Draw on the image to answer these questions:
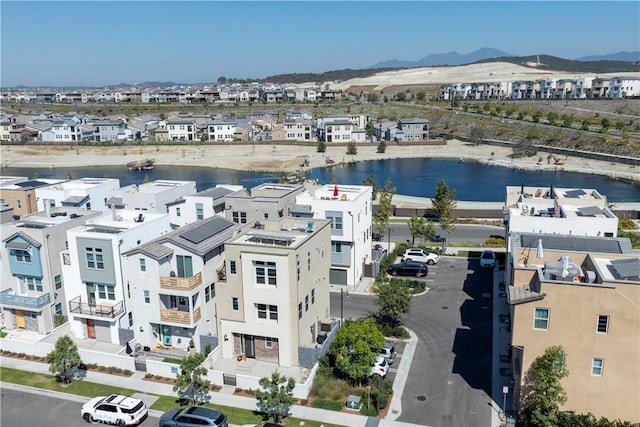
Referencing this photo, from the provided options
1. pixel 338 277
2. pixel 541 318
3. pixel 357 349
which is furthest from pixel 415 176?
pixel 541 318

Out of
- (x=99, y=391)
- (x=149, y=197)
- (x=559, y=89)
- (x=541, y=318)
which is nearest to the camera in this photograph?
(x=541, y=318)

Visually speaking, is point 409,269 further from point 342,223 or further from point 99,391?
point 99,391

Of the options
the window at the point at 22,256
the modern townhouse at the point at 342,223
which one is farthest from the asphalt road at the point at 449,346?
the window at the point at 22,256

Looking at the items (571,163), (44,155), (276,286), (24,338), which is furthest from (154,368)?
(44,155)

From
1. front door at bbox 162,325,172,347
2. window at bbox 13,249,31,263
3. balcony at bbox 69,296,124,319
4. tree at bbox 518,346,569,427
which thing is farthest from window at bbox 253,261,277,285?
window at bbox 13,249,31,263

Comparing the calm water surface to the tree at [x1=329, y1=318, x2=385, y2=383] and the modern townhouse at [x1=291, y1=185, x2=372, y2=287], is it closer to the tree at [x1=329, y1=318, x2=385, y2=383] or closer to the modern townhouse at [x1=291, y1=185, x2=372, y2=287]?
the modern townhouse at [x1=291, y1=185, x2=372, y2=287]

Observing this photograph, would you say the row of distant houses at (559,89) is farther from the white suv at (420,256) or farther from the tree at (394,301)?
the tree at (394,301)

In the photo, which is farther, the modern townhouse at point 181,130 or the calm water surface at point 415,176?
the modern townhouse at point 181,130
